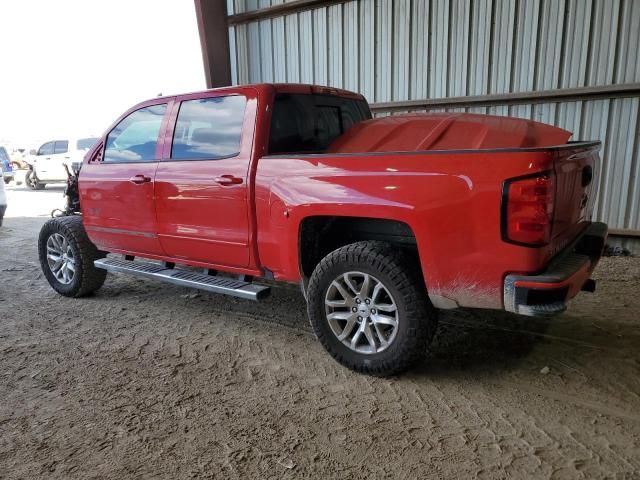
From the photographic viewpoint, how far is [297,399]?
2902 mm

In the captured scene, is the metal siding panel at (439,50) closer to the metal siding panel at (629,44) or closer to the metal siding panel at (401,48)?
the metal siding panel at (401,48)

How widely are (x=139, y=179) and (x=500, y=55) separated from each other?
546cm

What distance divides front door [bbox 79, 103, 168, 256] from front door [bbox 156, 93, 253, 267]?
174 mm

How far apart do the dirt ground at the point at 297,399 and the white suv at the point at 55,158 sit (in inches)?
A: 603

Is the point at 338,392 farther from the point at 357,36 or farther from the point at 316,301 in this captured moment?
the point at 357,36

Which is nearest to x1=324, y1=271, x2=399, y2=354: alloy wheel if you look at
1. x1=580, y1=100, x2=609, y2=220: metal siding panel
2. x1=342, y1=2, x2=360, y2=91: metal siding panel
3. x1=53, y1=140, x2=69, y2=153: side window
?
x1=580, y1=100, x2=609, y2=220: metal siding panel

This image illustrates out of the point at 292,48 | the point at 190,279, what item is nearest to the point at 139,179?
the point at 190,279

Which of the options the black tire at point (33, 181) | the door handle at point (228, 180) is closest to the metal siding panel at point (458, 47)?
the door handle at point (228, 180)

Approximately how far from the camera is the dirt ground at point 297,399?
2.32 m

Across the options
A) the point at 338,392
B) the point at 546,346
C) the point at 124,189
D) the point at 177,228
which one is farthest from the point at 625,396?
the point at 124,189

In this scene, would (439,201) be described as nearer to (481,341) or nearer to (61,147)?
(481,341)

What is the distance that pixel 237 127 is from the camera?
3.64 metres

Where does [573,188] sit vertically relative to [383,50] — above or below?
below

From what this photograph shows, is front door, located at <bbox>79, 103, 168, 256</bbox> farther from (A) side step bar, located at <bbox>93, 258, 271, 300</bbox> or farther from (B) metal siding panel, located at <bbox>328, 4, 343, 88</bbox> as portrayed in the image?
(B) metal siding panel, located at <bbox>328, 4, 343, 88</bbox>
